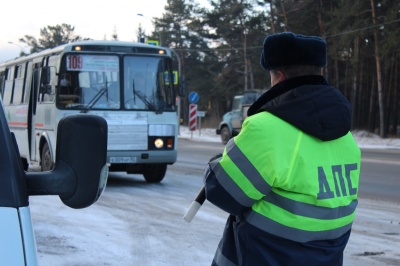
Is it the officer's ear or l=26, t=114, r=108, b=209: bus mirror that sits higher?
the officer's ear

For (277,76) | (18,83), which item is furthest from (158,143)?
(277,76)

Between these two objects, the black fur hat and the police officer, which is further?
the black fur hat

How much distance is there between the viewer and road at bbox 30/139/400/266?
19.9 ft

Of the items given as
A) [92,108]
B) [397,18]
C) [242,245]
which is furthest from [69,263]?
[397,18]

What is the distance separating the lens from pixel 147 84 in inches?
470

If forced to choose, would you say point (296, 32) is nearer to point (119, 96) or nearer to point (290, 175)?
point (119, 96)

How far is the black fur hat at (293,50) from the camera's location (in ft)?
8.27

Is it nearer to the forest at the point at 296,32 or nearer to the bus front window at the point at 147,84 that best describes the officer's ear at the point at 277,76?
the bus front window at the point at 147,84

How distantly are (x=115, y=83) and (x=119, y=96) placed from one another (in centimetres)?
27

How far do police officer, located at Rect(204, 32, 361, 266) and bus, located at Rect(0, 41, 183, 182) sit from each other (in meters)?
9.11

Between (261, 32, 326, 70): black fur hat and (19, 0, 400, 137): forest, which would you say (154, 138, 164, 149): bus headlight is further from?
(19, 0, 400, 137): forest

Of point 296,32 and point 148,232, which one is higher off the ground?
point 296,32

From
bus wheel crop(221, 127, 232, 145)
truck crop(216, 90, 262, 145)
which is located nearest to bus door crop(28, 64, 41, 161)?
truck crop(216, 90, 262, 145)

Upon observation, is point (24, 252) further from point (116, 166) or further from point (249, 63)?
point (249, 63)
